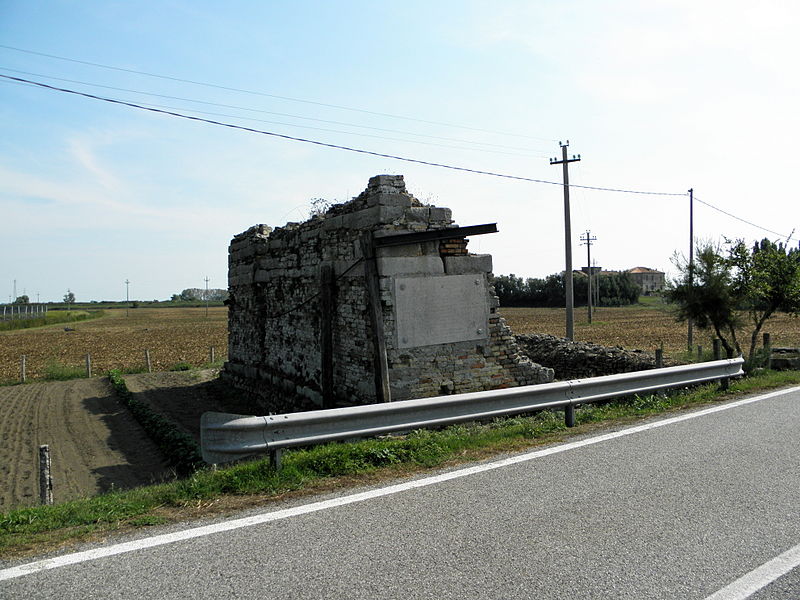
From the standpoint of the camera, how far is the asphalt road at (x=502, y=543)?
129 inches

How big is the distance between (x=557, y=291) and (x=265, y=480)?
76.5 m

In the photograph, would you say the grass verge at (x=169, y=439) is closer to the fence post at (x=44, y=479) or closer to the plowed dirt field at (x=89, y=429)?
the plowed dirt field at (x=89, y=429)

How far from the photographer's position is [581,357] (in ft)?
47.0

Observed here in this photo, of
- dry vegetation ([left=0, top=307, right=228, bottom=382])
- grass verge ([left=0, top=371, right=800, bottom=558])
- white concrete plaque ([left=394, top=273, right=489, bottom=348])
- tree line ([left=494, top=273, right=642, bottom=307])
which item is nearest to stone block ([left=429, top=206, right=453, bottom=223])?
white concrete plaque ([left=394, top=273, right=489, bottom=348])

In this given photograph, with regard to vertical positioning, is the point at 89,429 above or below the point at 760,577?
below

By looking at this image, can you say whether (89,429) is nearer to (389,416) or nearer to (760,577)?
(389,416)

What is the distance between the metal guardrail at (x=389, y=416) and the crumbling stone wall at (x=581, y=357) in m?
4.67

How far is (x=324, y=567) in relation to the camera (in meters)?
3.51

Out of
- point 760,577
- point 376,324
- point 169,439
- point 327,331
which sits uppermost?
point 376,324

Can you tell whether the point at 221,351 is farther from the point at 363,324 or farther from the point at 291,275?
the point at 363,324

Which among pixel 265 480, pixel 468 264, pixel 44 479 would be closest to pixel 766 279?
pixel 468 264

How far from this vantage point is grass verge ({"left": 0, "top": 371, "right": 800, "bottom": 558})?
4.25 meters

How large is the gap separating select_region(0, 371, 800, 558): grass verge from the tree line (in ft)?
236

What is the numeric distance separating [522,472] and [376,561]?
217cm
